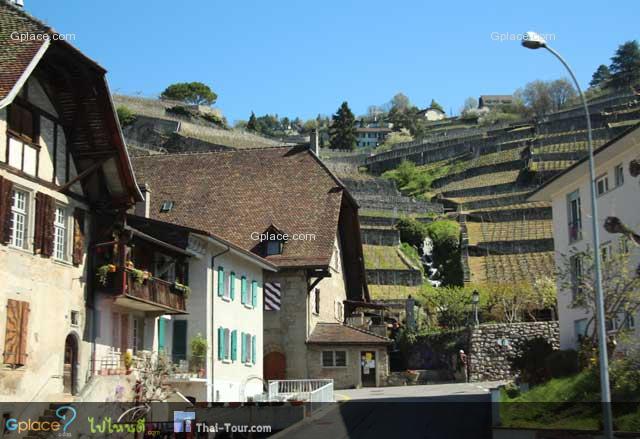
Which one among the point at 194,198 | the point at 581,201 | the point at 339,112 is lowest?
the point at 581,201

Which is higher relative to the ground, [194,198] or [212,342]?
[194,198]

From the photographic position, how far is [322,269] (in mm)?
43750

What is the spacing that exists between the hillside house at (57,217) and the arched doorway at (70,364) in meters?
0.03

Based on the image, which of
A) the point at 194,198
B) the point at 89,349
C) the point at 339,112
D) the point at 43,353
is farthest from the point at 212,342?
the point at 339,112

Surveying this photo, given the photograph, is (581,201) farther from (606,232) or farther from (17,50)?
(17,50)

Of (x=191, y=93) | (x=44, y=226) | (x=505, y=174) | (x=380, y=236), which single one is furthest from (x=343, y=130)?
(x=44, y=226)

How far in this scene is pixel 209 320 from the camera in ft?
115

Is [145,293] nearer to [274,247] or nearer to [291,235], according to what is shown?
[274,247]

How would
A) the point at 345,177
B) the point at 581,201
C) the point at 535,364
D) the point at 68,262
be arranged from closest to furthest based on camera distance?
the point at 68,262 → the point at 535,364 → the point at 581,201 → the point at 345,177

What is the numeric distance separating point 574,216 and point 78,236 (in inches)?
724

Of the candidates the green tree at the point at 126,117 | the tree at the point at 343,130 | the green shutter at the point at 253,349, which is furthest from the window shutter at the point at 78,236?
the tree at the point at 343,130

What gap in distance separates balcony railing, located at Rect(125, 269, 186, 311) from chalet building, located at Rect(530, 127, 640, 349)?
12.9m

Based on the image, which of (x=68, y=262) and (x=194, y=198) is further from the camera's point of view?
(x=194, y=198)

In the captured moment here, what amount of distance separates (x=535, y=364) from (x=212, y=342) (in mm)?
12097
